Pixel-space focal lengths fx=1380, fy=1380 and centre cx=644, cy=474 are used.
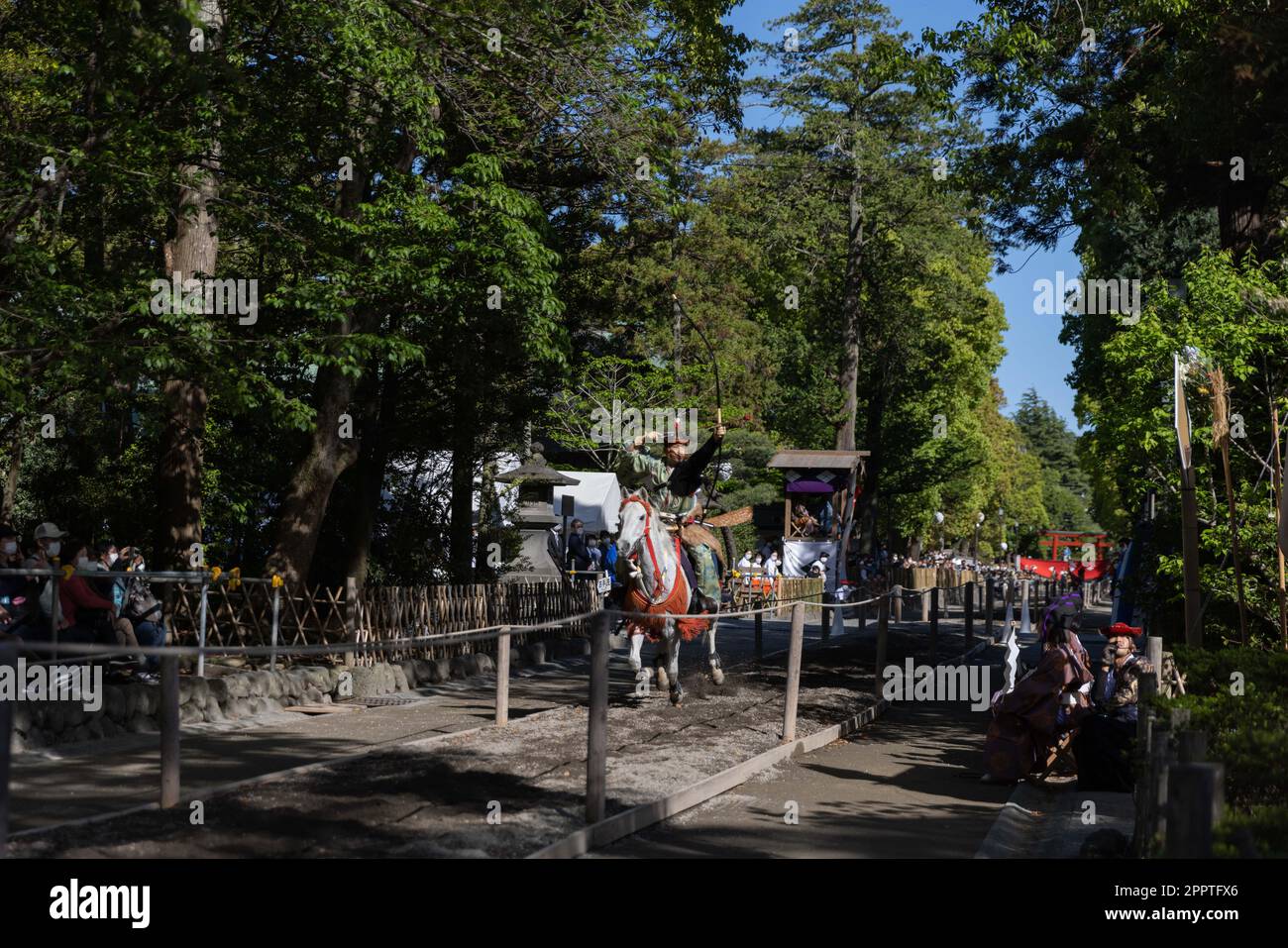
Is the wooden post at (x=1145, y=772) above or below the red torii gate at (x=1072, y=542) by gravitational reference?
below

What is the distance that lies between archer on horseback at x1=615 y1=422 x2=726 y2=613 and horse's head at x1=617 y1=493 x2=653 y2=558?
0.63 feet

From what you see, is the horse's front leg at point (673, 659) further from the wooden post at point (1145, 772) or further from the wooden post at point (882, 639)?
the wooden post at point (1145, 772)

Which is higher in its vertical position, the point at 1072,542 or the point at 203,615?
the point at 1072,542

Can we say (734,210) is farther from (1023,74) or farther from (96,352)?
(96,352)

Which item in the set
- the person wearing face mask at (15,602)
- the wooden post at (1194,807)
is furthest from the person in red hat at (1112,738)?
the person wearing face mask at (15,602)

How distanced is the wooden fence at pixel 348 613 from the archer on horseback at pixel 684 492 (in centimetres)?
335

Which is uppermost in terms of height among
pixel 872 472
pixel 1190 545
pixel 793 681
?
pixel 872 472

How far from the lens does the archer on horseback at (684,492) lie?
1545 centimetres

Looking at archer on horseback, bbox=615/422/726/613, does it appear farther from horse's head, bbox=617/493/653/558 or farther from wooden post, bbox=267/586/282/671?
wooden post, bbox=267/586/282/671

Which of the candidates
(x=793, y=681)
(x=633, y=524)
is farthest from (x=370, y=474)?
(x=793, y=681)

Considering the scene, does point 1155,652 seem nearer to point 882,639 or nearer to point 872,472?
point 882,639

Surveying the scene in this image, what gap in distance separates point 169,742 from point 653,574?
7.14 m

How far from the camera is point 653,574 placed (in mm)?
14688
